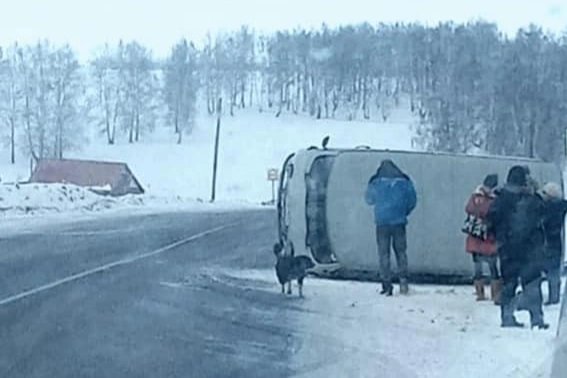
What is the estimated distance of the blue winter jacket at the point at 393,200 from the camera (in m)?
14.5

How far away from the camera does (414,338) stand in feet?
35.7

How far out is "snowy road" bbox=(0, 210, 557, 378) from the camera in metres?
9.38

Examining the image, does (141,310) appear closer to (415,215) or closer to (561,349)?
(415,215)

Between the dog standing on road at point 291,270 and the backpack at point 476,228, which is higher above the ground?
the backpack at point 476,228

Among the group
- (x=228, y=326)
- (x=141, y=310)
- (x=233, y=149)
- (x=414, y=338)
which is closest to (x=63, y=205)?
(x=233, y=149)

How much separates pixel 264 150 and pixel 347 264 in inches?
76.5

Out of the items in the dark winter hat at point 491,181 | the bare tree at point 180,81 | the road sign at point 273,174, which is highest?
the bare tree at point 180,81

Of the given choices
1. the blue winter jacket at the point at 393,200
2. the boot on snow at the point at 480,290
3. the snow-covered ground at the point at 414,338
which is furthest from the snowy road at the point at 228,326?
the blue winter jacket at the point at 393,200

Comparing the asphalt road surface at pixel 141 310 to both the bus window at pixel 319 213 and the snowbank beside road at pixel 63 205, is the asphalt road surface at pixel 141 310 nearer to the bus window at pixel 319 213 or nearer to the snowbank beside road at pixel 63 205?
the snowbank beside road at pixel 63 205

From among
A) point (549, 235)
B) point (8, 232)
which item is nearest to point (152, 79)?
point (549, 235)

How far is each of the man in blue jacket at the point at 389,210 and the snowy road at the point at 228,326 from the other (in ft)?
1.07

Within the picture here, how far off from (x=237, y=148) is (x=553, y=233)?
4597 millimetres

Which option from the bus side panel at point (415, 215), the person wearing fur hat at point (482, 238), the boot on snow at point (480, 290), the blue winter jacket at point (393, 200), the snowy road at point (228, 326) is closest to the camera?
the snowy road at point (228, 326)

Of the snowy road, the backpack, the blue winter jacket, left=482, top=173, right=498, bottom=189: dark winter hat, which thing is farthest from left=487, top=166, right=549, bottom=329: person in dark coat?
the blue winter jacket
